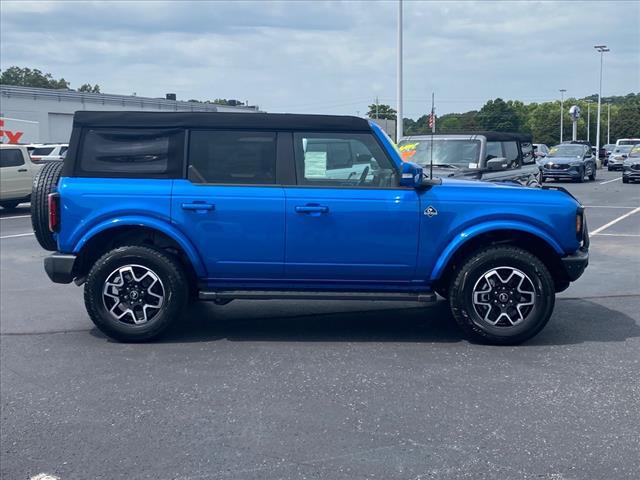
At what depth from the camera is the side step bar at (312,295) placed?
638cm

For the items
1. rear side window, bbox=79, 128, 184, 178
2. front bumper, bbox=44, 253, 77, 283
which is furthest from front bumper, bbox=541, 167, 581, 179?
front bumper, bbox=44, 253, 77, 283

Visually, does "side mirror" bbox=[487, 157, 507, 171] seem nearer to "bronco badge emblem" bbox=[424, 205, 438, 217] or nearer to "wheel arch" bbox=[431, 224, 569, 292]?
"wheel arch" bbox=[431, 224, 569, 292]

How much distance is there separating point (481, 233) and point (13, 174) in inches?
665

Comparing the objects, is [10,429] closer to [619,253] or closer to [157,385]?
[157,385]

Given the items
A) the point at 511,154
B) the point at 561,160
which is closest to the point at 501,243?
the point at 511,154

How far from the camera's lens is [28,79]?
94438 mm

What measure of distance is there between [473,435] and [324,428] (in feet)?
2.79

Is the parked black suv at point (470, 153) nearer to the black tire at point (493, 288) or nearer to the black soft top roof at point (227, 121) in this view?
the black soft top roof at point (227, 121)

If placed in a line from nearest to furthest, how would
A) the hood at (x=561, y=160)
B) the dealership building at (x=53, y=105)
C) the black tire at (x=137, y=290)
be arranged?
1. the black tire at (x=137, y=290)
2. the hood at (x=561, y=160)
3. the dealership building at (x=53, y=105)

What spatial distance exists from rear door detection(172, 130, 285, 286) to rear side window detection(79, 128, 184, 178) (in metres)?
0.15

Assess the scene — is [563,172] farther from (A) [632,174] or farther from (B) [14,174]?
(B) [14,174]

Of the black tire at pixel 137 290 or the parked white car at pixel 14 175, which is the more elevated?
the parked white car at pixel 14 175

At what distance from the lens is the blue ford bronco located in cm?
Answer: 627

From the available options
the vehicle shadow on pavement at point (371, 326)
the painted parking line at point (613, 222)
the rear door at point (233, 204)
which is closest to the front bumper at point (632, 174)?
the painted parking line at point (613, 222)
